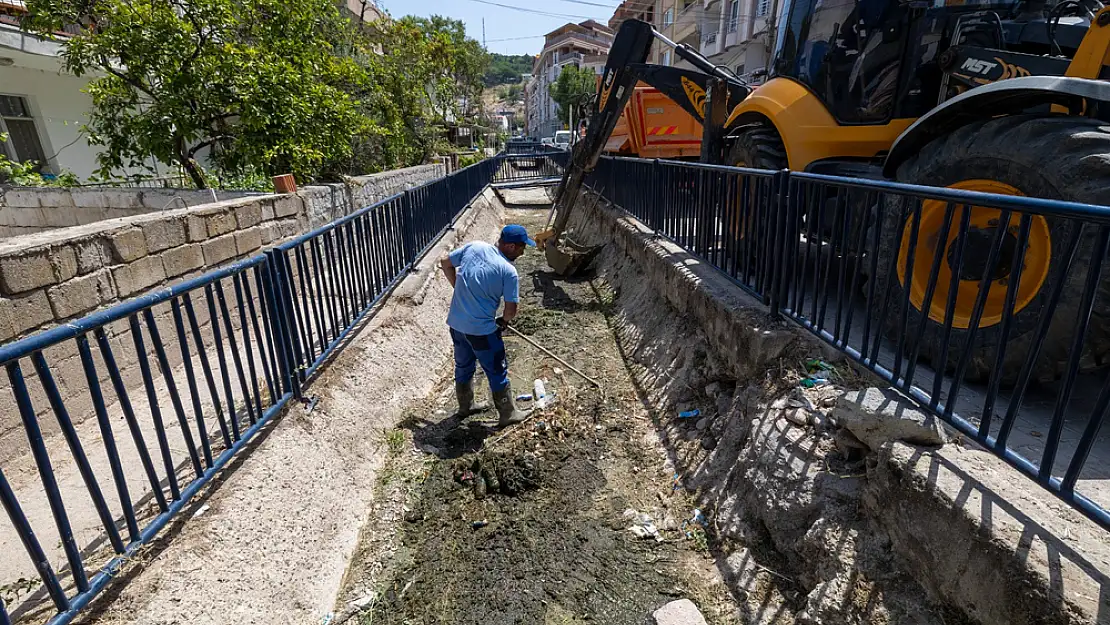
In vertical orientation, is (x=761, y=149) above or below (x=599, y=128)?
below

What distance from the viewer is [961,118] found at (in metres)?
3.04

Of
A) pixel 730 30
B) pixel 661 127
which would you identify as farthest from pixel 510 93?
pixel 661 127

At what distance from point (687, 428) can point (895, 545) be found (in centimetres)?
178

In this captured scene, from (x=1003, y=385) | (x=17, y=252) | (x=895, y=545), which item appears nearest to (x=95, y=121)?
(x=17, y=252)

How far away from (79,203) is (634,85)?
22.9 ft

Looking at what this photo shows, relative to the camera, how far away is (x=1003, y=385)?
2762 mm

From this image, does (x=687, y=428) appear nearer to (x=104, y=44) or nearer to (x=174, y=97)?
(x=174, y=97)

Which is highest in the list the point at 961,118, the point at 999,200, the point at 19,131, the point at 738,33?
the point at 738,33

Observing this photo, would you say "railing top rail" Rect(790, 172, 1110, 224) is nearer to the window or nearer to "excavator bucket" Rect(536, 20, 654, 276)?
"excavator bucket" Rect(536, 20, 654, 276)

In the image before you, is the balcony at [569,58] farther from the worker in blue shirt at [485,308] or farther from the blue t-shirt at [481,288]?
the blue t-shirt at [481,288]

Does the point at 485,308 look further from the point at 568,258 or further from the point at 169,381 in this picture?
the point at 568,258

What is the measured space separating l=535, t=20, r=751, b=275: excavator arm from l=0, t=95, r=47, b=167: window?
11.3 metres

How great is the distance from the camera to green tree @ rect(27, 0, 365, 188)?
17.8 feet

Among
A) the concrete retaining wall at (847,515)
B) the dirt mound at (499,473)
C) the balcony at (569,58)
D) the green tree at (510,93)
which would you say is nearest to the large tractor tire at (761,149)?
the concrete retaining wall at (847,515)
